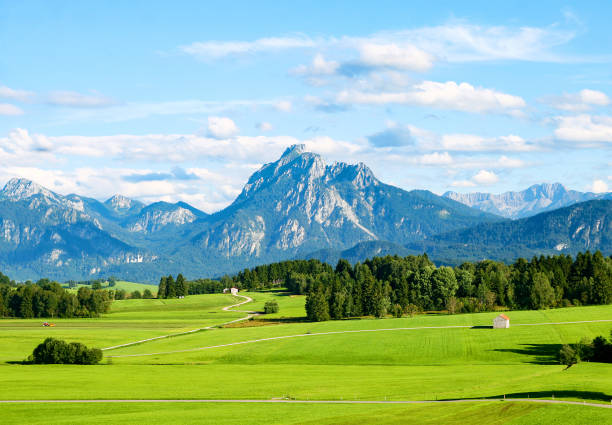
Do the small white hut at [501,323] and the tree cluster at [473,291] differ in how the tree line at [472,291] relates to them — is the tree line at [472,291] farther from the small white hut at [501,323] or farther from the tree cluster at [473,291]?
the small white hut at [501,323]

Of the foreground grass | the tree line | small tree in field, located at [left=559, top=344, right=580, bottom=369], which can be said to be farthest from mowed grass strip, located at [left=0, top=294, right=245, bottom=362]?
small tree in field, located at [left=559, top=344, right=580, bottom=369]

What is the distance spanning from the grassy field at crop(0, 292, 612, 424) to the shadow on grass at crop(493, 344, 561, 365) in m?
0.17

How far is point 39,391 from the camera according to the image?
Answer: 74500mm

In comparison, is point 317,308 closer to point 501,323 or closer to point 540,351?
point 501,323

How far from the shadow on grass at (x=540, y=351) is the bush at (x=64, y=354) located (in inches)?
2777

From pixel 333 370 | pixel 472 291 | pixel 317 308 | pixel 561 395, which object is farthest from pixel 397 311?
pixel 561 395

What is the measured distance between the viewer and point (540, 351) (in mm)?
104188

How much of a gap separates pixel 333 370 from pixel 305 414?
38.3 m

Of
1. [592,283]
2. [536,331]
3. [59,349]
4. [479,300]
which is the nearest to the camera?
[59,349]

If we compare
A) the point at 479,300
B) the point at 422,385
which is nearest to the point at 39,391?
the point at 422,385

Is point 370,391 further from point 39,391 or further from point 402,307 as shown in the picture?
point 402,307

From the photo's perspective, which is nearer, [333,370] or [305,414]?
[305,414]

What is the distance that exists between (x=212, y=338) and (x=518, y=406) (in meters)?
89.5

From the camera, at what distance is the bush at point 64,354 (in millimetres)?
102875
